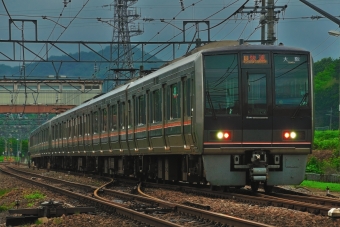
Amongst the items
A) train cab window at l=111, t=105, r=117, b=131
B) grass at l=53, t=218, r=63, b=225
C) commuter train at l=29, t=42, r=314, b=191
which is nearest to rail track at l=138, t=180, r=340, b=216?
commuter train at l=29, t=42, r=314, b=191

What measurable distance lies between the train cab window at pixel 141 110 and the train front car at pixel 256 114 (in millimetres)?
5860

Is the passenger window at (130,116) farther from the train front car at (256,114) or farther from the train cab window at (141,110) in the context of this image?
the train front car at (256,114)

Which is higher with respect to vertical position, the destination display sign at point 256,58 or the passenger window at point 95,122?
the destination display sign at point 256,58

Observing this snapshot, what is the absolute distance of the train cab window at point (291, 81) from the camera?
15633 millimetres

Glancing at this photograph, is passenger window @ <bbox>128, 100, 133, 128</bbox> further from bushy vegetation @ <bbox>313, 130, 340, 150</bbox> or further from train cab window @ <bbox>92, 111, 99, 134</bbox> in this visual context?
bushy vegetation @ <bbox>313, 130, 340, 150</bbox>

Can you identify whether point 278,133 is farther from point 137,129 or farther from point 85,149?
point 85,149

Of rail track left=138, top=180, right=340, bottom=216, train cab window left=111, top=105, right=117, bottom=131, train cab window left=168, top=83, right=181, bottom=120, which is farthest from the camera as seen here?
train cab window left=111, top=105, right=117, bottom=131

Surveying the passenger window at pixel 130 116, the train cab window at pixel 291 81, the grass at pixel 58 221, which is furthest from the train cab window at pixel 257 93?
the passenger window at pixel 130 116

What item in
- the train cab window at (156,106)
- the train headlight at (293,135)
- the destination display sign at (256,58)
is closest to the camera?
the train headlight at (293,135)

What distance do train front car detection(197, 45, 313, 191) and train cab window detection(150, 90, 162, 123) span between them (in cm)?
394

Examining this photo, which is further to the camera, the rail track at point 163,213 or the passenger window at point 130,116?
the passenger window at point 130,116

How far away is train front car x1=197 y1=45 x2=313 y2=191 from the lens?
15438mm

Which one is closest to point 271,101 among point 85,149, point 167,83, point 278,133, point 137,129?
point 278,133

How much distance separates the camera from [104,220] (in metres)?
11.9
